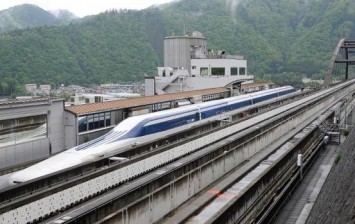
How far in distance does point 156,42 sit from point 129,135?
14725 cm

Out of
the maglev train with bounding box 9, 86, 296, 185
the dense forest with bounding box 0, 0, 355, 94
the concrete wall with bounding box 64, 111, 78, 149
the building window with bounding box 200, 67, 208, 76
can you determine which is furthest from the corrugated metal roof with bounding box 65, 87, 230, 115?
the dense forest with bounding box 0, 0, 355, 94

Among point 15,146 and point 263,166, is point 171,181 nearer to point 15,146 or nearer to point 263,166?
point 263,166

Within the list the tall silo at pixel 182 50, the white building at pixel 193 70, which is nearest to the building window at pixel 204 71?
the white building at pixel 193 70

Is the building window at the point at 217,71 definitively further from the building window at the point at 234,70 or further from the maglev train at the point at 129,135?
the maglev train at the point at 129,135

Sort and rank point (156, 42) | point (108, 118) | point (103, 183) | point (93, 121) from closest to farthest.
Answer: point (103, 183), point (93, 121), point (108, 118), point (156, 42)

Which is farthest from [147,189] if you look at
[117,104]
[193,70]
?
[193,70]

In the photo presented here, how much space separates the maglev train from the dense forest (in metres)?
77.6

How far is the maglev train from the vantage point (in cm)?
1744

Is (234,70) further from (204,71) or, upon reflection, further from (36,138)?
(36,138)

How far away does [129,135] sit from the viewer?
75.2 feet

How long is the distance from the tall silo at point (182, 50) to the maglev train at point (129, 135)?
70.2ft

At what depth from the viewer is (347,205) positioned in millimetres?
8086

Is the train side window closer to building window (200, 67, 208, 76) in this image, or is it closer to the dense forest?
building window (200, 67, 208, 76)

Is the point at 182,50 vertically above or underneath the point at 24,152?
above
